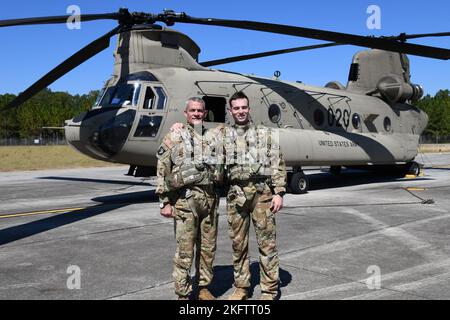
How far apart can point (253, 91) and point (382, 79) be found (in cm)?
721

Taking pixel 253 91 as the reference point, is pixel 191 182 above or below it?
below

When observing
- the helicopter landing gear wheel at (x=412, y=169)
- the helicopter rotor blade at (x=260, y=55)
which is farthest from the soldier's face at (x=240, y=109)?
the helicopter landing gear wheel at (x=412, y=169)

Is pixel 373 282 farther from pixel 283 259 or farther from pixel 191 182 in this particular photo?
pixel 191 182

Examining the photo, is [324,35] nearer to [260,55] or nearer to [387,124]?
[260,55]

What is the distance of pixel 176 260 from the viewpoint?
415 cm

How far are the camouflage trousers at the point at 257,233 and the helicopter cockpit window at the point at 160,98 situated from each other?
688 cm

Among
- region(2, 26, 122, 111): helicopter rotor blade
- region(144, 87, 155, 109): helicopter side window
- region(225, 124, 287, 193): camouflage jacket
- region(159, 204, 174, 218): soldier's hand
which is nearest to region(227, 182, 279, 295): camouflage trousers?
region(225, 124, 287, 193): camouflage jacket

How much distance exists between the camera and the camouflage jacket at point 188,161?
13.7 feet

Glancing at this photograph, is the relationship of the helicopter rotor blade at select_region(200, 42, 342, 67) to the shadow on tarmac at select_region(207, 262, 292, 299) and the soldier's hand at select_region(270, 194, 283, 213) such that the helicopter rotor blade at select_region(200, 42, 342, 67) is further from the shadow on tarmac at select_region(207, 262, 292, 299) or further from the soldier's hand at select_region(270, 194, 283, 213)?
the soldier's hand at select_region(270, 194, 283, 213)

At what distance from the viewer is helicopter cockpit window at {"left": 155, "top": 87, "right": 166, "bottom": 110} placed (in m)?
10.8

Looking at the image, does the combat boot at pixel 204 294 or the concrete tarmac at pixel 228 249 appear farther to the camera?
the concrete tarmac at pixel 228 249

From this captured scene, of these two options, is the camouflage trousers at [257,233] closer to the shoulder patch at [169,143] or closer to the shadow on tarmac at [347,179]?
the shoulder patch at [169,143]
